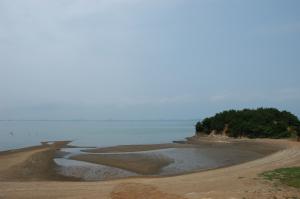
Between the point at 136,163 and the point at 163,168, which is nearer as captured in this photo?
the point at 163,168

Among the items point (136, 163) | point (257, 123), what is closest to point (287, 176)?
point (136, 163)

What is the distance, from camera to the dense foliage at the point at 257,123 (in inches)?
2346

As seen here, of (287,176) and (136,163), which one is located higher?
(287,176)

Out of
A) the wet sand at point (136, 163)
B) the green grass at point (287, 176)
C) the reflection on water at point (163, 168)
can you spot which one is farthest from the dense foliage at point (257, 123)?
the green grass at point (287, 176)

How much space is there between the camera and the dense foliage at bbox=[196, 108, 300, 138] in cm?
5959

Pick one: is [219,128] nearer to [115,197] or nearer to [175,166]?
[175,166]

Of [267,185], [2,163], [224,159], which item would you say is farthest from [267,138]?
[267,185]

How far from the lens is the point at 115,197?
14477mm

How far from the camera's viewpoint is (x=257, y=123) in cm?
6128

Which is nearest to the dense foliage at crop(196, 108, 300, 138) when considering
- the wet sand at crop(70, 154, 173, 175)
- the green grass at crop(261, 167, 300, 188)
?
the wet sand at crop(70, 154, 173, 175)

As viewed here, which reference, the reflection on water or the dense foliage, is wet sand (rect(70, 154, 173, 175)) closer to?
the reflection on water

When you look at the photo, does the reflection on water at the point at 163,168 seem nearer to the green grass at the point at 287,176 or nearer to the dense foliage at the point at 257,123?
the green grass at the point at 287,176

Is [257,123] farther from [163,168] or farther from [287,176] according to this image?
[287,176]

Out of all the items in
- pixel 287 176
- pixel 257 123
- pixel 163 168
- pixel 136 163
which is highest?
pixel 257 123
